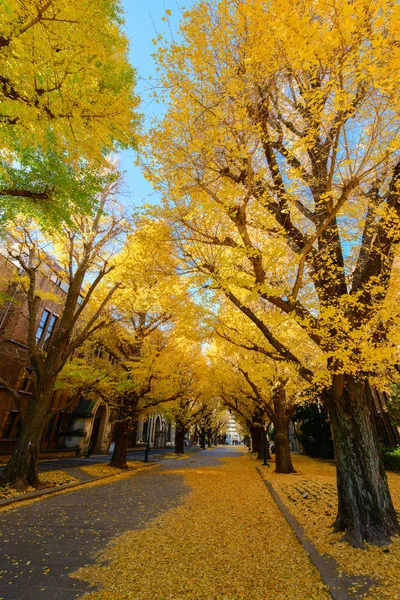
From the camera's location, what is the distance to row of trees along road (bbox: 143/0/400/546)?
14.9 feet

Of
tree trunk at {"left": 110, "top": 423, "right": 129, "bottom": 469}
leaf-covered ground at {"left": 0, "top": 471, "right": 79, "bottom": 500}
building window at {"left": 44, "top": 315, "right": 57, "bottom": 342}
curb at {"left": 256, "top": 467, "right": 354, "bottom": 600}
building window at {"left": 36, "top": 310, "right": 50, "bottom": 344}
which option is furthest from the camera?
building window at {"left": 44, "top": 315, "right": 57, "bottom": 342}

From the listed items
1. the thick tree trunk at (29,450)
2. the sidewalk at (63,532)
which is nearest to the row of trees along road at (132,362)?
the thick tree trunk at (29,450)

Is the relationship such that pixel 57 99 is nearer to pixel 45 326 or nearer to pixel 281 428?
pixel 281 428

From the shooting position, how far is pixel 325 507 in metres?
7.32

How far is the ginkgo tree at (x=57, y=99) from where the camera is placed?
4.52 m

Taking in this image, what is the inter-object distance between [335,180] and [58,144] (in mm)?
5965

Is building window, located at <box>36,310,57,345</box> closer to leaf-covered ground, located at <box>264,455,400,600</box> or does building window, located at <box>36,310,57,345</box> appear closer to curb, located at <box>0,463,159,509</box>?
curb, located at <box>0,463,159,509</box>

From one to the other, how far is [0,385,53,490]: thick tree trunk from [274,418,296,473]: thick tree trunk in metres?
11.1

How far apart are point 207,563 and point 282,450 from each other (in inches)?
485

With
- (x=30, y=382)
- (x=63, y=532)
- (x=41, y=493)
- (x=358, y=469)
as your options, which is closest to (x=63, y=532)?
(x=63, y=532)

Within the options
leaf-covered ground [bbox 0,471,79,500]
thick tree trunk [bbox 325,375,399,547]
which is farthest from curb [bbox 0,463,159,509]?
thick tree trunk [bbox 325,375,399,547]

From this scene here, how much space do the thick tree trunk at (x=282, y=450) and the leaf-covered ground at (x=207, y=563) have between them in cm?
891

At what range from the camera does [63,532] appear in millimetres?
5379

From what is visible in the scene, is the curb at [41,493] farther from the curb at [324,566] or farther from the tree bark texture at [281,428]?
the tree bark texture at [281,428]
